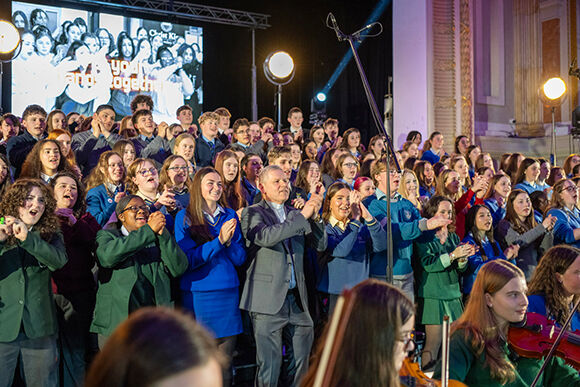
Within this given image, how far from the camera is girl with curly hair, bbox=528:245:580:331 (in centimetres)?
341

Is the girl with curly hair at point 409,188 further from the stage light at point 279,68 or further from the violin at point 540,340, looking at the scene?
the stage light at point 279,68

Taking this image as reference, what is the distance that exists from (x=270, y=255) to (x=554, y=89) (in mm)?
8558

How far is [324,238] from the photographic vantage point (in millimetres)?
4441

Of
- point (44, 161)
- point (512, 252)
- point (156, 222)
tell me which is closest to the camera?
point (156, 222)

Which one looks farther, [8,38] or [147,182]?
[8,38]

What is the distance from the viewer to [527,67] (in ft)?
41.7

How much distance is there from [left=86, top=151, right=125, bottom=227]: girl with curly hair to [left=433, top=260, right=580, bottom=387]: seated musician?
9.04ft

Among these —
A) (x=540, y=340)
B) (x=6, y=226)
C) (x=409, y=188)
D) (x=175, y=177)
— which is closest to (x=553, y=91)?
(x=409, y=188)

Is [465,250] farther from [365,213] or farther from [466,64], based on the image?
[466,64]

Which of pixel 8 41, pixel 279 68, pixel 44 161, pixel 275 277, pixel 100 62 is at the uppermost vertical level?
pixel 279 68

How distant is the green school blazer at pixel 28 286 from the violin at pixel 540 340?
7.88 feet

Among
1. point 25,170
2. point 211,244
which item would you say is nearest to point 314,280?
point 211,244

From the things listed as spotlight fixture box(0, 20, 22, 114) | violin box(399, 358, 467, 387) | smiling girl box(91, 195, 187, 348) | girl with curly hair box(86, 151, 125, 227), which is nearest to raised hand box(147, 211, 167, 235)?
smiling girl box(91, 195, 187, 348)

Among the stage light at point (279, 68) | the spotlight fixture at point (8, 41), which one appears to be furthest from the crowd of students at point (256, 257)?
the stage light at point (279, 68)
